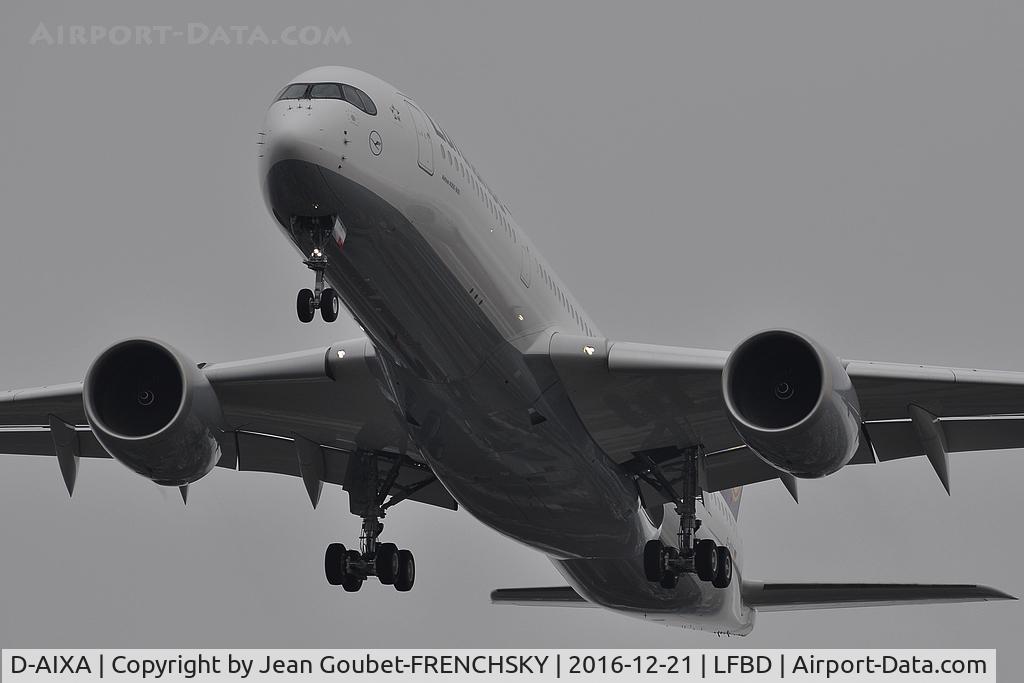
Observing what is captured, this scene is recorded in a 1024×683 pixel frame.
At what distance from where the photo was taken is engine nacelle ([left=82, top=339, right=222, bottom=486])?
18.7m

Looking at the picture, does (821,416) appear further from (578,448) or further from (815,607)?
(815,607)

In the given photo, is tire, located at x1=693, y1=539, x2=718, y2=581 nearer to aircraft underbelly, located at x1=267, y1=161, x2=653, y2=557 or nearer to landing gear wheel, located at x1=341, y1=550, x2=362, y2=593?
aircraft underbelly, located at x1=267, y1=161, x2=653, y2=557

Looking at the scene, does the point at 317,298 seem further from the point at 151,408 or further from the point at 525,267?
the point at 151,408

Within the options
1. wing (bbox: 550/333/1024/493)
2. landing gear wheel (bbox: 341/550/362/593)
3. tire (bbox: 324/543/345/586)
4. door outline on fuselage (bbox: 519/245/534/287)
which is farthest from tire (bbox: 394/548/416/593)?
door outline on fuselage (bbox: 519/245/534/287)

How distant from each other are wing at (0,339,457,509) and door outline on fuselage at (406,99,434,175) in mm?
3236

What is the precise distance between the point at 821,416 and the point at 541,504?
4487mm

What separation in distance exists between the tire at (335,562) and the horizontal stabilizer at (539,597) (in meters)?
6.99

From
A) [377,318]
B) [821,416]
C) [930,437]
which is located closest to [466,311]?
[377,318]

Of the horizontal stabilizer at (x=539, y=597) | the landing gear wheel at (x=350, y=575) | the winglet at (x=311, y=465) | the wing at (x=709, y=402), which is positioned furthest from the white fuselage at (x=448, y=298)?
the horizontal stabilizer at (x=539, y=597)

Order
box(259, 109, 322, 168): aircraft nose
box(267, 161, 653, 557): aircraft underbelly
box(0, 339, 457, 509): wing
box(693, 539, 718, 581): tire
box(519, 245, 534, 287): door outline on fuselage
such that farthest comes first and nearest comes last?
box(693, 539, 718, 581): tire → box(0, 339, 457, 509): wing → box(519, 245, 534, 287): door outline on fuselage → box(267, 161, 653, 557): aircraft underbelly → box(259, 109, 322, 168): aircraft nose

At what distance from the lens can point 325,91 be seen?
15305mm

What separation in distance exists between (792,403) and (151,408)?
7756 millimetres

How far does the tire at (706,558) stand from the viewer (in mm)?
20484

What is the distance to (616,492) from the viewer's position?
20609 millimetres
